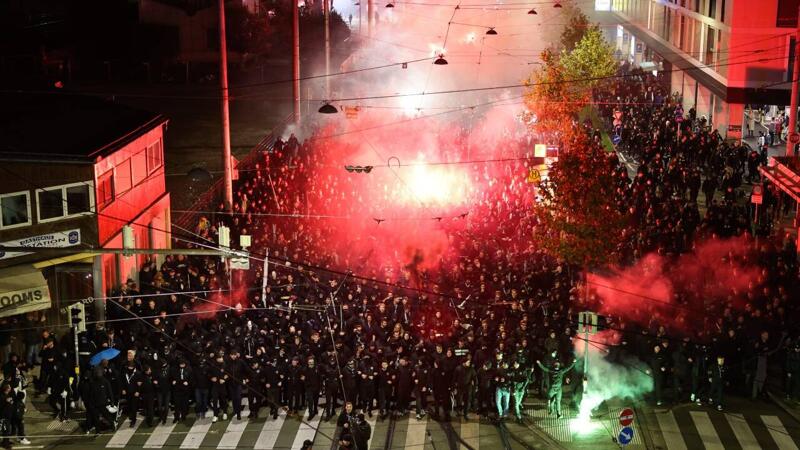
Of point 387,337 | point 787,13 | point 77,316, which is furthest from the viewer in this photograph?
point 787,13

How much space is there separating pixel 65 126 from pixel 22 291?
4.84m

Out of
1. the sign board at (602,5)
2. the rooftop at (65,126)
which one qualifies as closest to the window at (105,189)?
the rooftop at (65,126)

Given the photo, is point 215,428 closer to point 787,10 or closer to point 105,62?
point 787,10

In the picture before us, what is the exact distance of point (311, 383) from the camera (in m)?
20.0

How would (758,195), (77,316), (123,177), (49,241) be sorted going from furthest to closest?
1. (758,195)
2. (123,177)
3. (49,241)
4. (77,316)

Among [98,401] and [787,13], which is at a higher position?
[787,13]

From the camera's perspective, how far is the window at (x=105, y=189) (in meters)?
23.5

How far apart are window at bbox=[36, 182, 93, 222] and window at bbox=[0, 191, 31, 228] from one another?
25cm

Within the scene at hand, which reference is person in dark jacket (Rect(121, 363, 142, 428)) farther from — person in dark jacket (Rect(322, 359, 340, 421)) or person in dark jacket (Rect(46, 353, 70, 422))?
person in dark jacket (Rect(322, 359, 340, 421))

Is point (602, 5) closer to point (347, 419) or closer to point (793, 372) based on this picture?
point (793, 372)

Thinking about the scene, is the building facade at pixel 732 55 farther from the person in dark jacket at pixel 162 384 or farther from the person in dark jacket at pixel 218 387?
the person in dark jacket at pixel 162 384

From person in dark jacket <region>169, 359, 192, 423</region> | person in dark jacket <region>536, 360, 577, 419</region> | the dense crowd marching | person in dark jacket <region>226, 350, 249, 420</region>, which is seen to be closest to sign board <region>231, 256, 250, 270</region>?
the dense crowd marching

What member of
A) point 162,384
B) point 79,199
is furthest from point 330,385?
point 79,199

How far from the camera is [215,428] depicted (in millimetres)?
19797
